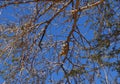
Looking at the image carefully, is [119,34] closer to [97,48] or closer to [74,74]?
[97,48]

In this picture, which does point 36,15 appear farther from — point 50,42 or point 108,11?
point 108,11

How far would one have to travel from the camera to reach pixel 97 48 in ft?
20.6

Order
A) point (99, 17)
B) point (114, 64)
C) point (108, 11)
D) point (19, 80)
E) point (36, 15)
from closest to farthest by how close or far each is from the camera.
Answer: point (19, 80), point (36, 15), point (99, 17), point (108, 11), point (114, 64)

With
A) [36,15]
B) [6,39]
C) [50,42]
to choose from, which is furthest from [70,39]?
[6,39]

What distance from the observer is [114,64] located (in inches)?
256

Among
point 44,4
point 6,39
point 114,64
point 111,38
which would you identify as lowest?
point 114,64

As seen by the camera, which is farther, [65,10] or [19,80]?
[65,10]

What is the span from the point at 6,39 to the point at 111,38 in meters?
2.23

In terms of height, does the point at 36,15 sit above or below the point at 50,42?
above

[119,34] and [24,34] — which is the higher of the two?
[24,34]

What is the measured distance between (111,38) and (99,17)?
3.24ft

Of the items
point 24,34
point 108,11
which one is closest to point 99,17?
point 108,11

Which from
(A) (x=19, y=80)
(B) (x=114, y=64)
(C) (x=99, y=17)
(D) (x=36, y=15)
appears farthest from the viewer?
(B) (x=114, y=64)

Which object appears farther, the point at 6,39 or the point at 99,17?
the point at 99,17
